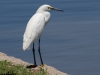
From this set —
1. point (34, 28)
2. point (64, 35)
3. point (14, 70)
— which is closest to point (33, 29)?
point (34, 28)

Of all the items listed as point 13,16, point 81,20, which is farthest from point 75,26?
point 13,16

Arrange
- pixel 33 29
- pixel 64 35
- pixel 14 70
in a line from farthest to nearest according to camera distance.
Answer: pixel 64 35 < pixel 33 29 < pixel 14 70

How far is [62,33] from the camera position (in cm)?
1575

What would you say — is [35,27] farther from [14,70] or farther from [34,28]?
[14,70]

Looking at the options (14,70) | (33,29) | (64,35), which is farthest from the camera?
(64,35)

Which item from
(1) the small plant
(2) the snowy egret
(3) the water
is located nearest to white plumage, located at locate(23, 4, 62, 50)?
(2) the snowy egret

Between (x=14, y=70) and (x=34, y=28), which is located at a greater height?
(x=34, y=28)

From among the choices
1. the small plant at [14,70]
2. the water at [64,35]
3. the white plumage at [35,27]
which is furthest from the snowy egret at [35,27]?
the water at [64,35]

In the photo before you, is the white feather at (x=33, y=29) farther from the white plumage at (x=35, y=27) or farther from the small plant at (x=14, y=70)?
the small plant at (x=14, y=70)

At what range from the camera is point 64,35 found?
1559 centimetres

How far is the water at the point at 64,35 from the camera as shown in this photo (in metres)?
13.1

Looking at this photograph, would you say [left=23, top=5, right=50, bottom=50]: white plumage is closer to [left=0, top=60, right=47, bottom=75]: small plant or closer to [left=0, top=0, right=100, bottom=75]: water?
[left=0, top=60, right=47, bottom=75]: small plant

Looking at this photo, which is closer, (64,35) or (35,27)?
(35,27)

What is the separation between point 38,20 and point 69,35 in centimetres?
534
